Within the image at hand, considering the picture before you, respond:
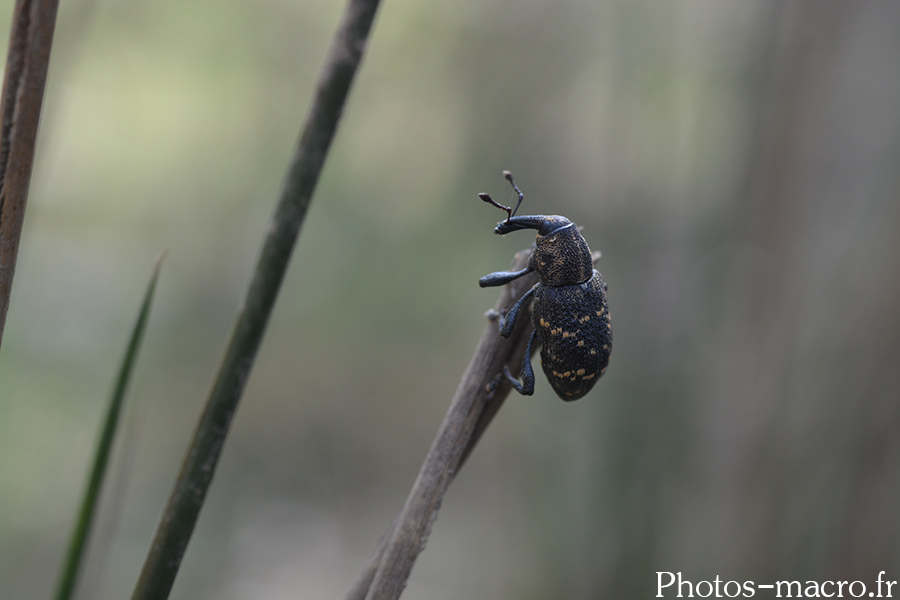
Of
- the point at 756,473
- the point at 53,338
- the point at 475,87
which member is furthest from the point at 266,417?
the point at 756,473

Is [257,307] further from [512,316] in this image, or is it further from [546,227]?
[546,227]

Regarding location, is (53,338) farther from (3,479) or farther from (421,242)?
(421,242)

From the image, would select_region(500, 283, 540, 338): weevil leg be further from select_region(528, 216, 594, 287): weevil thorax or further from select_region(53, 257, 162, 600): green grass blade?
select_region(53, 257, 162, 600): green grass blade

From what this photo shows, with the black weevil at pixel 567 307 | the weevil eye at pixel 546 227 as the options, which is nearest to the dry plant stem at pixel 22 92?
the black weevil at pixel 567 307

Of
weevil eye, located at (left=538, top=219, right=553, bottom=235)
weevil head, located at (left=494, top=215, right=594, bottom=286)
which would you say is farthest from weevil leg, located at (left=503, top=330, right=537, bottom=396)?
weevil eye, located at (left=538, top=219, right=553, bottom=235)

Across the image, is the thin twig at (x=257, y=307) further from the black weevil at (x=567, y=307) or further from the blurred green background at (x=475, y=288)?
the black weevil at (x=567, y=307)

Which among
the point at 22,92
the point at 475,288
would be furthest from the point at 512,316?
the point at 475,288
